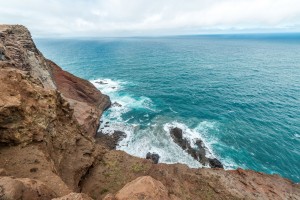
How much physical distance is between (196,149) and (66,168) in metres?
31.5

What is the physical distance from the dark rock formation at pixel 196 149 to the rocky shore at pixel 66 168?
34.5 ft

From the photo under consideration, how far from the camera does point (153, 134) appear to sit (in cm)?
5175

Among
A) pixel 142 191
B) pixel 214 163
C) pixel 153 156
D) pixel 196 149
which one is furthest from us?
pixel 196 149

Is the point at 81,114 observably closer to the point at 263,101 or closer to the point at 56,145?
the point at 56,145

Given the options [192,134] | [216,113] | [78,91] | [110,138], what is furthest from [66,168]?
[216,113]

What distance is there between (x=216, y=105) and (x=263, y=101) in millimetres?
17156

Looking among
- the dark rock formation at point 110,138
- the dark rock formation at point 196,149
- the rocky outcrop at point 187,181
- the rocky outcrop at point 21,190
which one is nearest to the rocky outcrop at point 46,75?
the dark rock formation at point 110,138

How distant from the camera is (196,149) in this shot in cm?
4653

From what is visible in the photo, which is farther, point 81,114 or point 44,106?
point 81,114

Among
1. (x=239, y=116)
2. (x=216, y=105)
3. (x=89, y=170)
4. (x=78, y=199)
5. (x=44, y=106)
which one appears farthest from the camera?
(x=216, y=105)

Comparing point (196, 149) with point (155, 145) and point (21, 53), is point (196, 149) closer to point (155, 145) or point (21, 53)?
point (155, 145)

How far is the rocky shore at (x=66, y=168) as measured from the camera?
1589 centimetres

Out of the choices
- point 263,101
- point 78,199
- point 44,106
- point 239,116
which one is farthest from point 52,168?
point 263,101

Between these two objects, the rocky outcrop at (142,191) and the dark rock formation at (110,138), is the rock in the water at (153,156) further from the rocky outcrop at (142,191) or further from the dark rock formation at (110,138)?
the rocky outcrop at (142,191)
